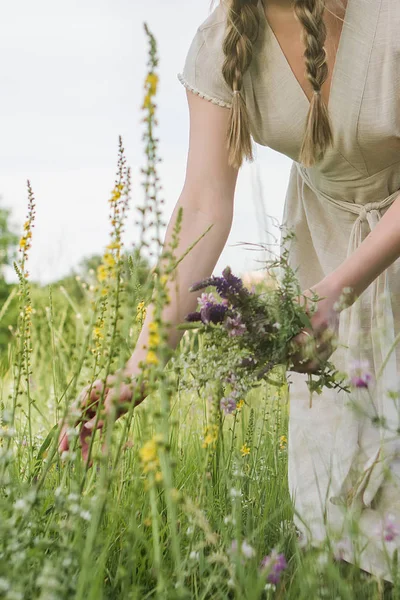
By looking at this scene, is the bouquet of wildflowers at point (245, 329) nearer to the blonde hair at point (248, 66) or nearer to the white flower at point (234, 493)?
the white flower at point (234, 493)

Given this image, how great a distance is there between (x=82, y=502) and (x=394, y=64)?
144 cm

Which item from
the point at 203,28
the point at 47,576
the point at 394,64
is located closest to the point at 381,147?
the point at 394,64

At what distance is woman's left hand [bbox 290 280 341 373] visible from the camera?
1353 mm

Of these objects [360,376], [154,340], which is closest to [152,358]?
[154,340]

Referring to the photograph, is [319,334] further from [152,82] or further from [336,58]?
[336,58]

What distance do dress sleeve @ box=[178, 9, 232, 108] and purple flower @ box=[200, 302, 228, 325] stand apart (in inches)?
38.5

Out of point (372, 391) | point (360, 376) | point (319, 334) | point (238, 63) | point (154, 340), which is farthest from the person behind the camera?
point (238, 63)

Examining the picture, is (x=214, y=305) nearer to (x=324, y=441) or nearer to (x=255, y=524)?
(x=255, y=524)

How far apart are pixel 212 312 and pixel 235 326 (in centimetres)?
6

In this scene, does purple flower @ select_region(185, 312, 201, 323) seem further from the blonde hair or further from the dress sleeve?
the dress sleeve

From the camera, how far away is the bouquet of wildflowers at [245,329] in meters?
1.30

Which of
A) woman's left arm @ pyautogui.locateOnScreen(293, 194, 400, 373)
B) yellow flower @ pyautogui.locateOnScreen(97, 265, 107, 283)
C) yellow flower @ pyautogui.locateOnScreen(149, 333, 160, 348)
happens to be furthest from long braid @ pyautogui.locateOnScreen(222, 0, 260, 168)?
yellow flower @ pyautogui.locateOnScreen(149, 333, 160, 348)

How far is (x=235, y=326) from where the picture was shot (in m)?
1.30

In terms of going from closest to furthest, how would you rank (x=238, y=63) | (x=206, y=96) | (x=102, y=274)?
(x=102, y=274) < (x=238, y=63) < (x=206, y=96)
